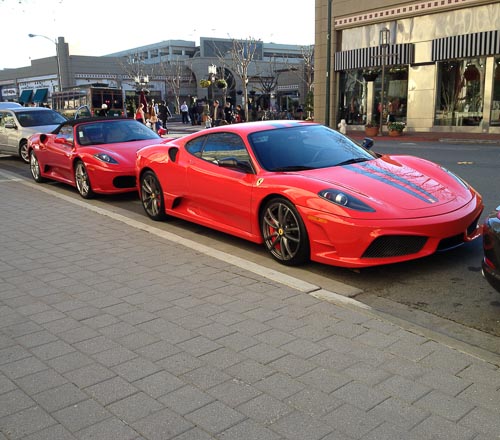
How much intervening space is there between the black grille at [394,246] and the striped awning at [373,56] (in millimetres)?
20644

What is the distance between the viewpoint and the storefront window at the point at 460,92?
22.8 meters

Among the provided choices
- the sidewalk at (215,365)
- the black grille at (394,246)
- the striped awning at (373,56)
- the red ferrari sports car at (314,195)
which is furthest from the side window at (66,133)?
the striped awning at (373,56)

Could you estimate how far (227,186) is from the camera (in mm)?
5754

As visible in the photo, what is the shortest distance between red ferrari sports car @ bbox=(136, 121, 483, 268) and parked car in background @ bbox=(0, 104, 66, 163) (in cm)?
836

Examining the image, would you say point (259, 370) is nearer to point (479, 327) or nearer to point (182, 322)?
point (182, 322)

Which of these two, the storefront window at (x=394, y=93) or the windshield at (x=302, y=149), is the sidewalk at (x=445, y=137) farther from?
the windshield at (x=302, y=149)

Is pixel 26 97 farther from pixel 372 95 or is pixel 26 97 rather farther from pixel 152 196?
pixel 152 196

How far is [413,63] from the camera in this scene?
2473 centimetres

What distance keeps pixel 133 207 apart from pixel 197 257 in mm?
3421

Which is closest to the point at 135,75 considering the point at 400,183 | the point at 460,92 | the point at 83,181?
the point at 460,92

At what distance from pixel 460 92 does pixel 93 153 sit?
1954 centimetres

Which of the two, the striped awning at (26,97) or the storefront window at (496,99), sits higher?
the striped awning at (26,97)

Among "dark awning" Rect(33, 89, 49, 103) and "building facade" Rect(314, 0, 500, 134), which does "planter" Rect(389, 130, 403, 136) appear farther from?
"dark awning" Rect(33, 89, 49, 103)

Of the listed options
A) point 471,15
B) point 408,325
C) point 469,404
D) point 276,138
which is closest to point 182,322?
point 408,325
